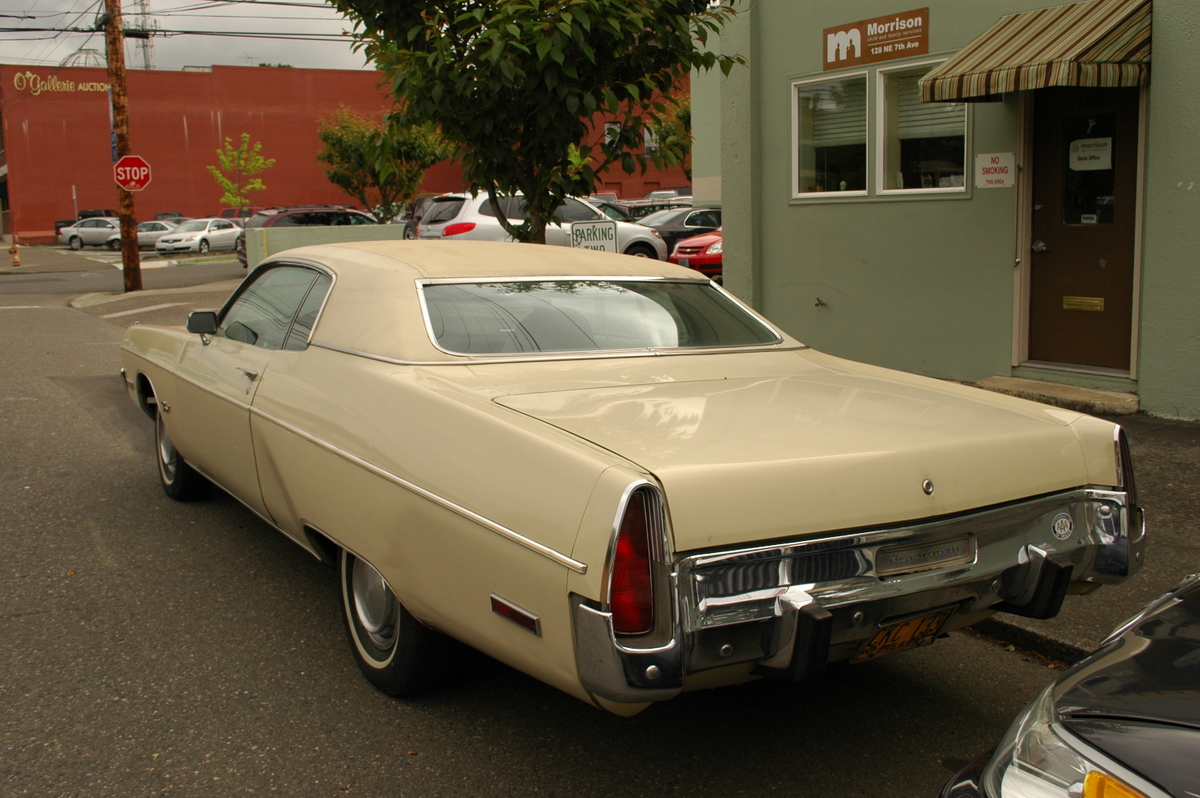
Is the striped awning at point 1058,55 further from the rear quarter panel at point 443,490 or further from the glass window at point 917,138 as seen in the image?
Answer: the rear quarter panel at point 443,490

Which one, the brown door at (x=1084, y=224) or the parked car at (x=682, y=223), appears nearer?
the brown door at (x=1084, y=224)

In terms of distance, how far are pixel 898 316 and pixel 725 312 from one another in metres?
5.18

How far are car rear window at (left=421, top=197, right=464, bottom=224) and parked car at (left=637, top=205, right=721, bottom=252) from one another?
16.9 ft

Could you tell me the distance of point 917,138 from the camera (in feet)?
30.2

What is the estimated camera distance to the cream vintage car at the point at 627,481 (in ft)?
8.63

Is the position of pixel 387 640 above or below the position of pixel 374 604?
below

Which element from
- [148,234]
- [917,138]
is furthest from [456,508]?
[148,234]

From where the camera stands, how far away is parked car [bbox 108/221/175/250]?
44.9 m

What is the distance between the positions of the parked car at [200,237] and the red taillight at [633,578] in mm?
39796

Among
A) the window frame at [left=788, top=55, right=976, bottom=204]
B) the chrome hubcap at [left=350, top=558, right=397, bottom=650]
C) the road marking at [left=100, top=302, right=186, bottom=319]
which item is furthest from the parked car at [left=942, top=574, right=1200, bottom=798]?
the road marking at [left=100, top=302, right=186, bottom=319]

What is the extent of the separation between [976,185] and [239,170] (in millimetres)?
47648

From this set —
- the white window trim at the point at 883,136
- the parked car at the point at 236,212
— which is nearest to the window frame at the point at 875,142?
the white window trim at the point at 883,136

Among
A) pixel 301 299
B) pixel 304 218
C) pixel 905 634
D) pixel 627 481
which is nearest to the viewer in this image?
pixel 627 481

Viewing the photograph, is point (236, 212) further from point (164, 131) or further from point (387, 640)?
point (387, 640)
